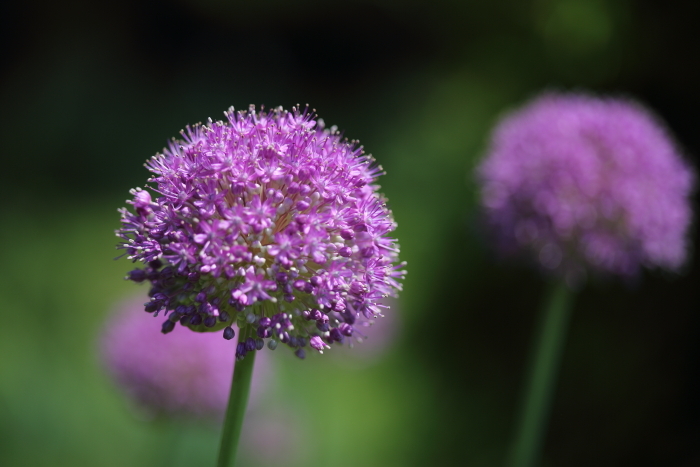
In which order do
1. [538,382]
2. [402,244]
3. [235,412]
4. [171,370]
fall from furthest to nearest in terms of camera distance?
1. [402,244]
2. [171,370]
3. [538,382]
4. [235,412]

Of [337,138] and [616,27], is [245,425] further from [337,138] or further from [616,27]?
[616,27]

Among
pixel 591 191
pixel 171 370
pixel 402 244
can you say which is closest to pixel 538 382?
pixel 591 191

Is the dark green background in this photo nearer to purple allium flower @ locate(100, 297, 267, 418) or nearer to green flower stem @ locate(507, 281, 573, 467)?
purple allium flower @ locate(100, 297, 267, 418)

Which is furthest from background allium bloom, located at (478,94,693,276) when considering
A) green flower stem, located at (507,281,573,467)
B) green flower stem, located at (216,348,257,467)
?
green flower stem, located at (216,348,257,467)

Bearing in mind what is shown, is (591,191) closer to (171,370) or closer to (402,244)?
(171,370)

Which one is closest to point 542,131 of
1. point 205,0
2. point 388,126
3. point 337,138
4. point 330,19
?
point 337,138

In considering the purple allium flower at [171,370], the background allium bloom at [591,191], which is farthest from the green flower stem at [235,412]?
the background allium bloom at [591,191]
